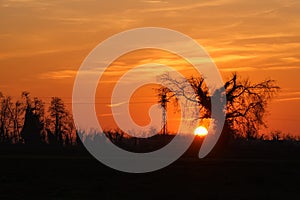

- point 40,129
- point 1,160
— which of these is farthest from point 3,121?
point 1,160

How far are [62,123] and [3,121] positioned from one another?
11.5 m

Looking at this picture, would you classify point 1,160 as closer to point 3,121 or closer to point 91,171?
point 91,171

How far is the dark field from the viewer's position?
1478 inches

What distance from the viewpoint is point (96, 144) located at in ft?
301

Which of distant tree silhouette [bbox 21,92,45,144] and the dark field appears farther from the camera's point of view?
distant tree silhouette [bbox 21,92,45,144]

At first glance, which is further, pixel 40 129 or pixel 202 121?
pixel 40 129

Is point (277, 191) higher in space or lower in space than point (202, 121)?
lower

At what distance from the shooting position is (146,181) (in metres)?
41.8

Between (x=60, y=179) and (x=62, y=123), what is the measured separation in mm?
79453

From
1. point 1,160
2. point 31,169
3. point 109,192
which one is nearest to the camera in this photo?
point 109,192

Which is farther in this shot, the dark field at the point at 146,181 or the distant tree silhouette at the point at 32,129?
the distant tree silhouette at the point at 32,129

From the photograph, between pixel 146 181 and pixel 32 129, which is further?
pixel 32 129

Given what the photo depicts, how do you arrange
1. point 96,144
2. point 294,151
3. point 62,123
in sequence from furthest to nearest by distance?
point 62,123 < point 96,144 < point 294,151

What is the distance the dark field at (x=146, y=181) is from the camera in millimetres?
37531
